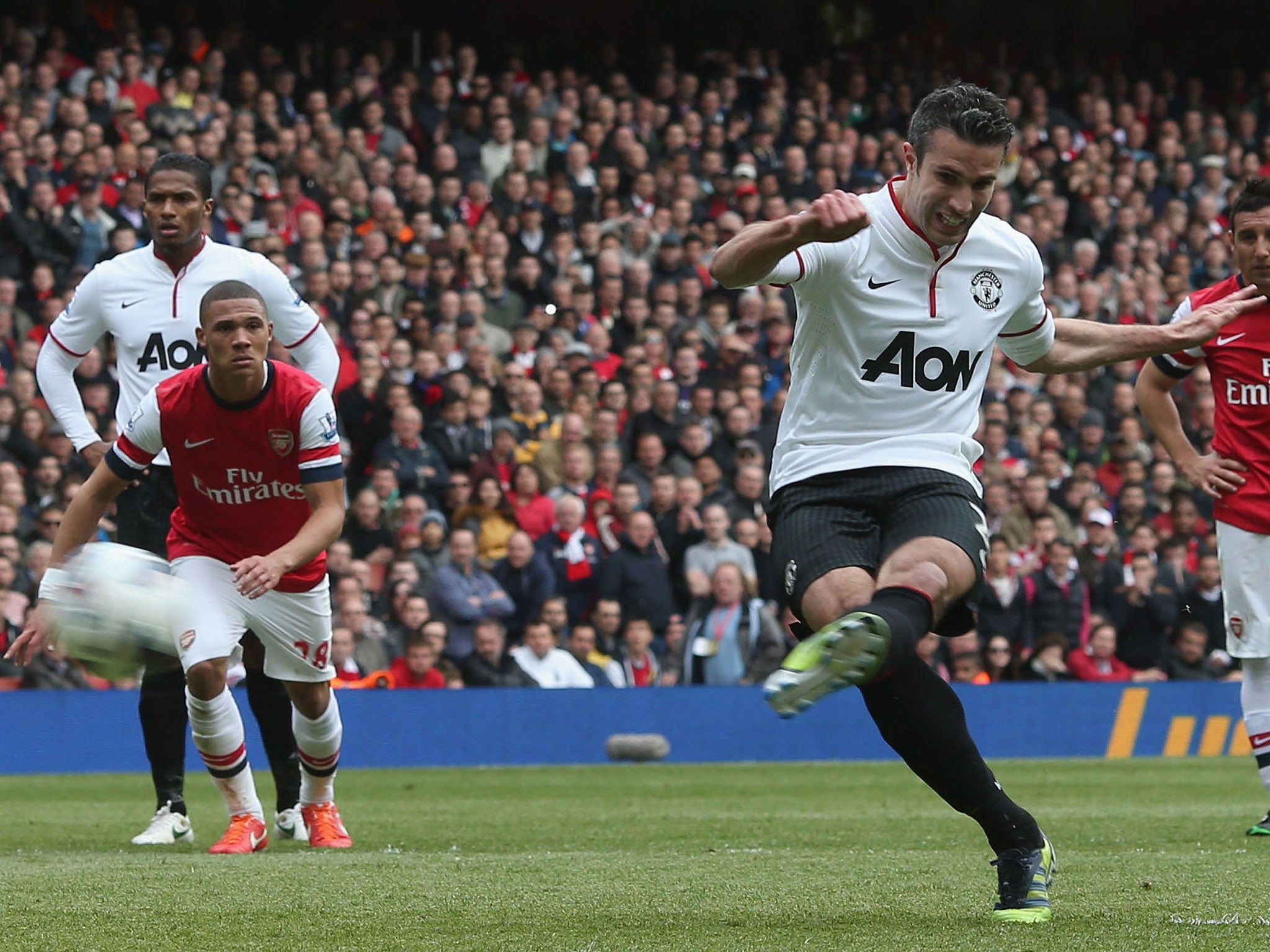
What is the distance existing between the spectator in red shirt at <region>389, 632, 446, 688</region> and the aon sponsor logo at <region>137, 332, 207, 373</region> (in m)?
6.65

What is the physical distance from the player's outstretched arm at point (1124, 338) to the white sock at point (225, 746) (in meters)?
3.56

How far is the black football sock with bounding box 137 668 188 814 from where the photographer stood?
8.51 meters

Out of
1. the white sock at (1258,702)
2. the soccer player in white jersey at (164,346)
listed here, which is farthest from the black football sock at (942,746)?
the soccer player in white jersey at (164,346)

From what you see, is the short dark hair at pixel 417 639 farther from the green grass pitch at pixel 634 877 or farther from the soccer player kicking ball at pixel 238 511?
the soccer player kicking ball at pixel 238 511

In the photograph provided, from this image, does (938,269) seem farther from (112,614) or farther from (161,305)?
(161,305)

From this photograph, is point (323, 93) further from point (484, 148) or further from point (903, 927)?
point (903, 927)

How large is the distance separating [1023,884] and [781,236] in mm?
1909

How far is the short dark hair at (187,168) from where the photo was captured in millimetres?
8148

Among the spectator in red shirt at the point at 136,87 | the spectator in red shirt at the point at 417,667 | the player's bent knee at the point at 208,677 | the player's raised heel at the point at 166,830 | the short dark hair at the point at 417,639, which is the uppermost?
the spectator in red shirt at the point at 136,87

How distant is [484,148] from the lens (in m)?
19.6

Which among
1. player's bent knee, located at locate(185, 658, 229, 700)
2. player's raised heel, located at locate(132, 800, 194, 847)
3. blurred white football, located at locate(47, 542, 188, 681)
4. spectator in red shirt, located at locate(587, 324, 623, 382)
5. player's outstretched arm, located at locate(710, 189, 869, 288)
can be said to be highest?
player's outstretched arm, located at locate(710, 189, 869, 288)

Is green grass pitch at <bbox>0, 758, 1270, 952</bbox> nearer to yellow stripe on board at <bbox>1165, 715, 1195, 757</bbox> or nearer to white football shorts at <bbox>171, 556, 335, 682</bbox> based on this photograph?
white football shorts at <bbox>171, 556, 335, 682</bbox>

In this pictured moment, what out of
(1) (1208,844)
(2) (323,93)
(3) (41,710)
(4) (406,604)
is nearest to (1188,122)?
(2) (323,93)

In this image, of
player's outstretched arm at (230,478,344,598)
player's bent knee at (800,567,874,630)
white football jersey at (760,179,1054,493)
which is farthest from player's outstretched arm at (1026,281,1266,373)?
player's outstretched arm at (230,478,344,598)
